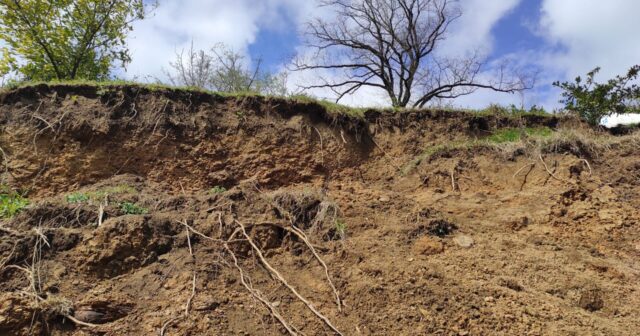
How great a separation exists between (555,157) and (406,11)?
12.4m

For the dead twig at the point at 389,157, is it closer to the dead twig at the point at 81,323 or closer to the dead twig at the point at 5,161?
the dead twig at the point at 81,323

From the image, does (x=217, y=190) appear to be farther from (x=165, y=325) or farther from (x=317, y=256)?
(x=165, y=325)

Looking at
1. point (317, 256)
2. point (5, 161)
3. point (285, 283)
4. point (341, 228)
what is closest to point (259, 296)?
point (285, 283)

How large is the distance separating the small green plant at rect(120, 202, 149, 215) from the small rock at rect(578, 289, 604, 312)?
3.91 m

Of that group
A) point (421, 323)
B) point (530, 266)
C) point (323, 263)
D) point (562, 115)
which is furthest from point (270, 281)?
point (562, 115)

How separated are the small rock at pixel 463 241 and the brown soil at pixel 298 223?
19 mm

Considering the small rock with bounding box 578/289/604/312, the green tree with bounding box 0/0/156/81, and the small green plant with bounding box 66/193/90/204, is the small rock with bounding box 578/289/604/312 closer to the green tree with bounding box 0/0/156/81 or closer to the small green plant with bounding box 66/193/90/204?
the small green plant with bounding box 66/193/90/204

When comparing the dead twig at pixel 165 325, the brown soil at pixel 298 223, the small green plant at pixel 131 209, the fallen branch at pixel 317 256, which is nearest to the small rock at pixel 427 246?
the brown soil at pixel 298 223

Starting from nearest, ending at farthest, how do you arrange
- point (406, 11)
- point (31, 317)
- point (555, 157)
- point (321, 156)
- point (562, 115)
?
point (31, 317)
point (555, 157)
point (321, 156)
point (562, 115)
point (406, 11)

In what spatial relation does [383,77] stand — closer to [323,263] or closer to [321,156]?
[321,156]

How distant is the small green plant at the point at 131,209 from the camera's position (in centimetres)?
439

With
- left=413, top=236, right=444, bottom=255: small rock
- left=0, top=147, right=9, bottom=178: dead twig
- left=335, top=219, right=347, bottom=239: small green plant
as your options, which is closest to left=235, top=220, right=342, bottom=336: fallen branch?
left=335, top=219, right=347, bottom=239: small green plant

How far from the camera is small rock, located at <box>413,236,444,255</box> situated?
4.21m

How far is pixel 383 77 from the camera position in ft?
55.2
